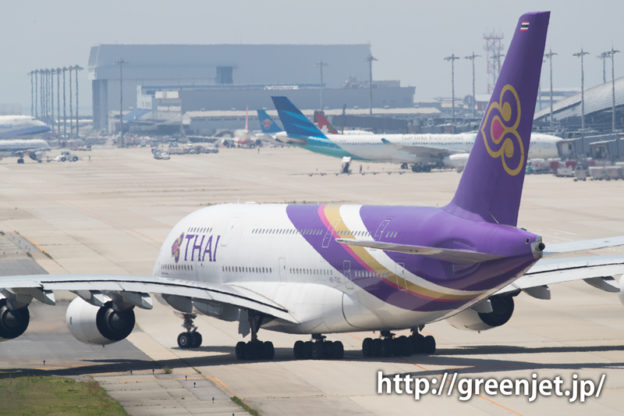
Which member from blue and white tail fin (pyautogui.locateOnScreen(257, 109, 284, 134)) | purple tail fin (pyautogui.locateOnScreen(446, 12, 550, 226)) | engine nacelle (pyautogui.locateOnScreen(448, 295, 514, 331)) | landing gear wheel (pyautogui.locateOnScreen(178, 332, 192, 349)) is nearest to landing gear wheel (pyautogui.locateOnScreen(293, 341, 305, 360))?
engine nacelle (pyautogui.locateOnScreen(448, 295, 514, 331))

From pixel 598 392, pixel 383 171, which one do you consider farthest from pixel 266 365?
pixel 383 171

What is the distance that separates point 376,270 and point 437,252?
3.59 metres

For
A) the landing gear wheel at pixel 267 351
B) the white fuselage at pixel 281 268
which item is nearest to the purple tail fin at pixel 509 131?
the white fuselage at pixel 281 268

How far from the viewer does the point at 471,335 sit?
43031mm

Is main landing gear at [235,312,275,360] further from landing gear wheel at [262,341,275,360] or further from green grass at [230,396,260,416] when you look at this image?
green grass at [230,396,260,416]

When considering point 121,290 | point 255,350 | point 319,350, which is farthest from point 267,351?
point 121,290

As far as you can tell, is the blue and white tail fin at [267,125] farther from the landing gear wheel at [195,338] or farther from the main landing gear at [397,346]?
the main landing gear at [397,346]

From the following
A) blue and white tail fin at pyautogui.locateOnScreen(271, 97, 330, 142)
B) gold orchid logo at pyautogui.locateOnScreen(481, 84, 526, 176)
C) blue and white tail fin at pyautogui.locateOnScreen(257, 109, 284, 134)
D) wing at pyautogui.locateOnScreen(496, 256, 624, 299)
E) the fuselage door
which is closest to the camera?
gold orchid logo at pyautogui.locateOnScreen(481, 84, 526, 176)

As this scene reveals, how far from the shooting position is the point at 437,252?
32.3m

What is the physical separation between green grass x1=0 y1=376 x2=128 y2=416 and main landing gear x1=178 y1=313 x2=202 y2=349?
7644mm

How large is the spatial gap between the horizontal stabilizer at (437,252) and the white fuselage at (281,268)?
45.9 inches

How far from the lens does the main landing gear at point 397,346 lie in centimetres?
3772

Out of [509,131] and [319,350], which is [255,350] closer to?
[319,350]

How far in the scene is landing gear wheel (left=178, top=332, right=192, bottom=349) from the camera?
41.6 meters
